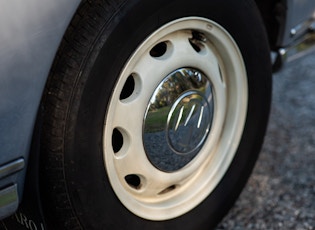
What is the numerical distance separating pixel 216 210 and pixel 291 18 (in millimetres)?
908

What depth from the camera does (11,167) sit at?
1.61m

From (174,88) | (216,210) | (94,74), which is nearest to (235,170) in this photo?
(216,210)

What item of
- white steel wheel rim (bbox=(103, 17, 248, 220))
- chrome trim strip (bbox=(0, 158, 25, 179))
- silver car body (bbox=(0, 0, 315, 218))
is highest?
silver car body (bbox=(0, 0, 315, 218))

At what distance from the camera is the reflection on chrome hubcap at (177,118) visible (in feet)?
6.28

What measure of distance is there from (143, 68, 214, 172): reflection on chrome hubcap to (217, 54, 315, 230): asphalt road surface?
1.67 ft

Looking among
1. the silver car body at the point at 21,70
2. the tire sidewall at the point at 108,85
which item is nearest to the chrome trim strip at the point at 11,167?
the silver car body at the point at 21,70

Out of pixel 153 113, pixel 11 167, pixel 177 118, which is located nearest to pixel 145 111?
pixel 153 113

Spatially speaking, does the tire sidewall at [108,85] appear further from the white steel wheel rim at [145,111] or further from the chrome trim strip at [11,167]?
the chrome trim strip at [11,167]

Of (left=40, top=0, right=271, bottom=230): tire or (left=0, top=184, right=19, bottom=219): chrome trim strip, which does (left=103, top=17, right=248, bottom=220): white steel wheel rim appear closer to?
(left=40, top=0, right=271, bottom=230): tire

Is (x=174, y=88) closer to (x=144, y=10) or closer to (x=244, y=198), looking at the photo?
(x=144, y=10)

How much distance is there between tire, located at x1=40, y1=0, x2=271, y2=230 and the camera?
5.53 feet

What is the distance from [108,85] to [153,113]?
237 millimetres

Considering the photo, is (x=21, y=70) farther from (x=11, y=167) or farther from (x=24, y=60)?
(x=11, y=167)

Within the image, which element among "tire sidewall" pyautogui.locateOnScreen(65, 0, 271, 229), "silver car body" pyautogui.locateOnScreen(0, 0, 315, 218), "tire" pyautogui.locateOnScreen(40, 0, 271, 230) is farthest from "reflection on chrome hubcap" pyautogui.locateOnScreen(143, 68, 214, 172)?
"silver car body" pyautogui.locateOnScreen(0, 0, 315, 218)
